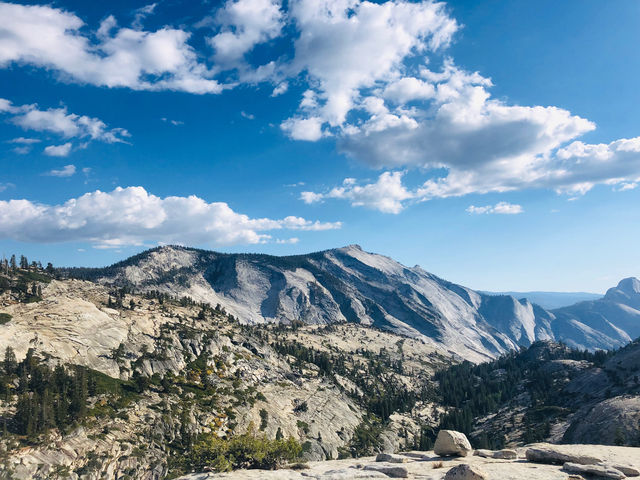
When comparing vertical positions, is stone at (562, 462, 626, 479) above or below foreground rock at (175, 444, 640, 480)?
above

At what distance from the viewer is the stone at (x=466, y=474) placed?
2419cm

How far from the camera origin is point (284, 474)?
30.3m

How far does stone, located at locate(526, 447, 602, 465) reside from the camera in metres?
30.0

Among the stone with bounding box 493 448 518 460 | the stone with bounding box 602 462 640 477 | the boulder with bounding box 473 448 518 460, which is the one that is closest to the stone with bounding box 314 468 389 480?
the boulder with bounding box 473 448 518 460

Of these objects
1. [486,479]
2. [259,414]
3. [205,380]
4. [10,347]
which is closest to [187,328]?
[205,380]

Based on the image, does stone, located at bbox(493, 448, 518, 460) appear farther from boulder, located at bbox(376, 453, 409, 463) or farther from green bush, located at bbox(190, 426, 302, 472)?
green bush, located at bbox(190, 426, 302, 472)

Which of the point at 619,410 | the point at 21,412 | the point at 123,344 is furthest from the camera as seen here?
the point at 123,344

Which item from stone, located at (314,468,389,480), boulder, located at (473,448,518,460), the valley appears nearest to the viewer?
stone, located at (314,468,389,480)

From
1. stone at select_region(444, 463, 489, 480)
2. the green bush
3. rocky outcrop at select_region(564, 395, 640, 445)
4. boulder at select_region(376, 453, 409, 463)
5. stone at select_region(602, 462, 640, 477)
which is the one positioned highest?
stone at select_region(444, 463, 489, 480)

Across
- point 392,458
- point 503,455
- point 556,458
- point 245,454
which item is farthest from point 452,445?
point 245,454

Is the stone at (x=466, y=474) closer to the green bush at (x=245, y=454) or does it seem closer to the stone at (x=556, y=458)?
the stone at (x=556, y=458)

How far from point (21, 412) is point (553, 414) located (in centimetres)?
20328

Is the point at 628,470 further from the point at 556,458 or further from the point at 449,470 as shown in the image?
the point at 449,470

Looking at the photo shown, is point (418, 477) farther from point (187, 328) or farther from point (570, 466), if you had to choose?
point (187, 328)
